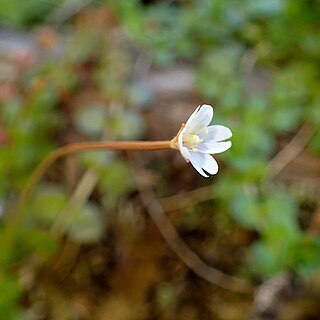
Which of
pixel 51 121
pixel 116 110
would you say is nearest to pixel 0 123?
pixel 51 121

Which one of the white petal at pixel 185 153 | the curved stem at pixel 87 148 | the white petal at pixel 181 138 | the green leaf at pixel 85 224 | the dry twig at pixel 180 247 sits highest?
the white petal at pixel 181 138

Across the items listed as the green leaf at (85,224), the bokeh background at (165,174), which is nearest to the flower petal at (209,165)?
the bokeh background at (165,174)

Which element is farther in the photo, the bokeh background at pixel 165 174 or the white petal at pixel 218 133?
the bokeh background at pixel 165 174

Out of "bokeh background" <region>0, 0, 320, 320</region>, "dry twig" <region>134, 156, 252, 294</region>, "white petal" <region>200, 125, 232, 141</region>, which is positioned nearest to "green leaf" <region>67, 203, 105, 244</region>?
"bokeh background" <region>0, 0, 320, 320</region>

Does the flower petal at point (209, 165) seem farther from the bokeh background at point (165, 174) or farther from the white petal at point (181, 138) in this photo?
the bokeh background at point (165, 174)

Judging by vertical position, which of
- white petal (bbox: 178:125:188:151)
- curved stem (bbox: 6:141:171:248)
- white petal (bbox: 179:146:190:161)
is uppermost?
white petal (bbox: 178:125:188:151)

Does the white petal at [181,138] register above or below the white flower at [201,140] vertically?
above

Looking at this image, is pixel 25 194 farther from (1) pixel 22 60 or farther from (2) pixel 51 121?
(1) pixel 22 60

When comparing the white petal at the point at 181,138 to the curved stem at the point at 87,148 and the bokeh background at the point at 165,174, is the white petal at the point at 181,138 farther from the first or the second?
the bokeh background at the point at 165,174

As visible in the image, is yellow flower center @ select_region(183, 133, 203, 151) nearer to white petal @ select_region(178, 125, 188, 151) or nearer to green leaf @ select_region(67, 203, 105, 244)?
white petal @ select_region(178, 125, 188, 151)
